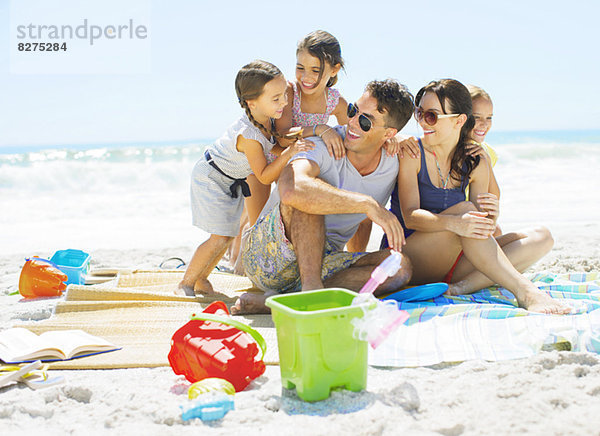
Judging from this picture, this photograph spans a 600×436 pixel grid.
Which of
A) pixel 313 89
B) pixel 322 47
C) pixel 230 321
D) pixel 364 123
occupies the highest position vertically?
pixel 322 47

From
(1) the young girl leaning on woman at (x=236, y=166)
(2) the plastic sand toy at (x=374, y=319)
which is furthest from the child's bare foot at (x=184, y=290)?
(2) the plastic sand toy at (x=374, y=319)

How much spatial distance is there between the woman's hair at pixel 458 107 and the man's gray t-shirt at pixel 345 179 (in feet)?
1.21

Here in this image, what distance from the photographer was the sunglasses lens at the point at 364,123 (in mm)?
3252

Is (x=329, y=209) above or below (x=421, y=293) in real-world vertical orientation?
above

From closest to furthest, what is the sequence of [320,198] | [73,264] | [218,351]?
[218,351]
[320,198]
[73,264]

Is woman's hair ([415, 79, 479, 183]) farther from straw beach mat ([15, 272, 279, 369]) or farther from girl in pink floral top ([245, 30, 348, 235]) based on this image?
straw beach mat ([15, 272, 279, 369])

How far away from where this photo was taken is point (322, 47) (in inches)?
144

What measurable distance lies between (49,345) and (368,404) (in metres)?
1.45

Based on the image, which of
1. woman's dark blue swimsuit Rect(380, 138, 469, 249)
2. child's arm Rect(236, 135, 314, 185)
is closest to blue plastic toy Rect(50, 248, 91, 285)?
child's arm Rect(236, 135, 314, 185)

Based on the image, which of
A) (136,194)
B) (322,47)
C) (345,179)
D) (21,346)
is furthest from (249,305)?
(136,194)

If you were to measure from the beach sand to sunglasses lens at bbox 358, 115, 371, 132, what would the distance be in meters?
1.46

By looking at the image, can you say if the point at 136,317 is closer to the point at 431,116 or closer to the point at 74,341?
the point at 74,341

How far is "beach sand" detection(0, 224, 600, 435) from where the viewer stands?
1784 mm

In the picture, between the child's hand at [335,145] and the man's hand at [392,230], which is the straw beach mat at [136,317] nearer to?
the man's hand at [392,230]
